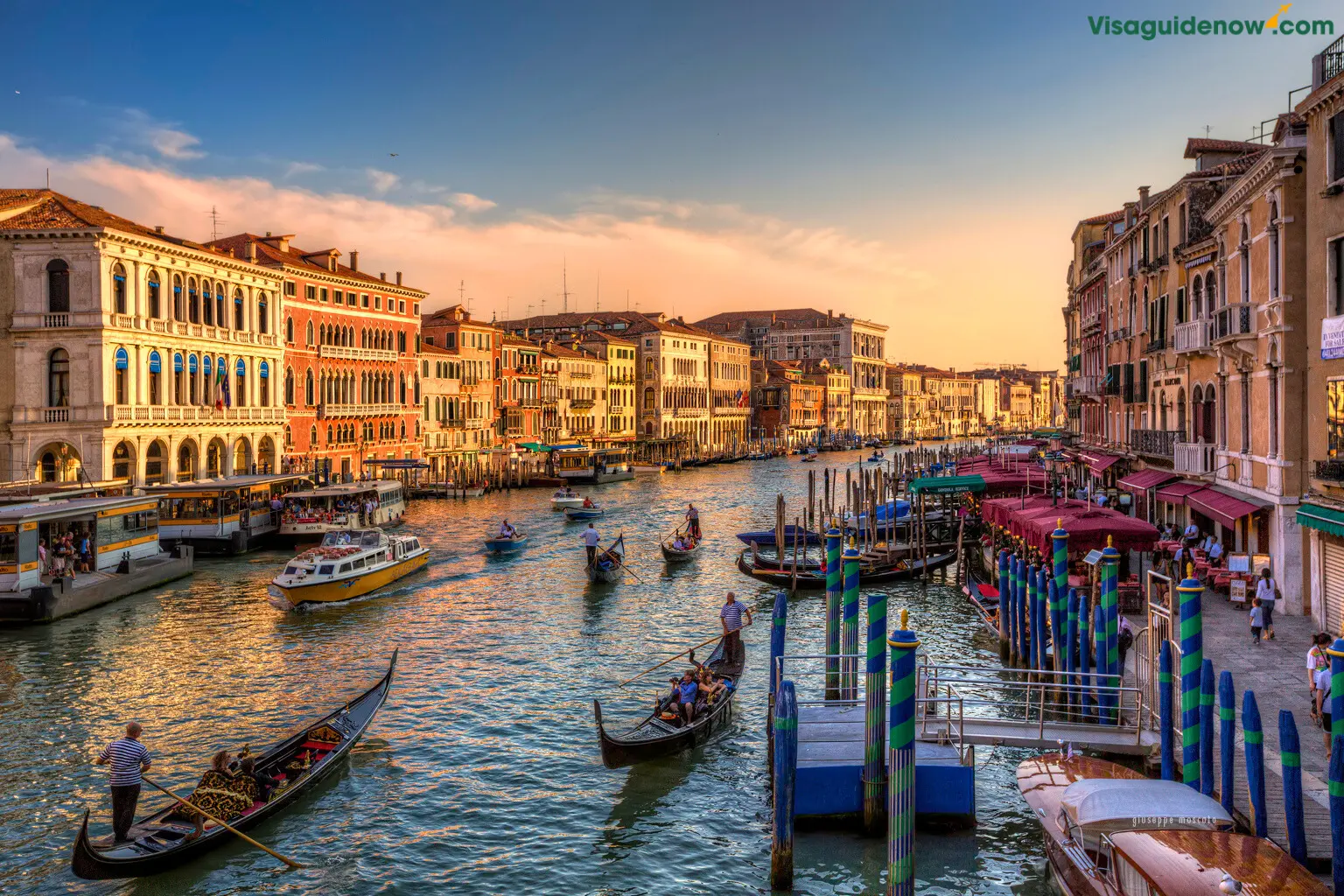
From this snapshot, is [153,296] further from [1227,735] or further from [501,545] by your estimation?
[1227,735]

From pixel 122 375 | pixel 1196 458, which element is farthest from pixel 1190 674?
pixel 122 375

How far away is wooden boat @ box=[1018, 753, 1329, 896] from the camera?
5.80 metres

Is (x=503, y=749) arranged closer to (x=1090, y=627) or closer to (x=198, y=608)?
(x=1090, y=627)

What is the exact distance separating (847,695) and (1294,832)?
5.11 meters

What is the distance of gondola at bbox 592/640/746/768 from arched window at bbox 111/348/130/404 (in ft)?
73.8

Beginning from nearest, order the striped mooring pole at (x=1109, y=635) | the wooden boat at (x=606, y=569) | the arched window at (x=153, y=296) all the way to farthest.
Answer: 1. the striped mooring pole at (x=1109, y=635)
2. the wooden boat at (x=606, y=569)
3. the arched window at (x=153, y=296)

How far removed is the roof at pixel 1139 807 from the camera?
6475 millimetres

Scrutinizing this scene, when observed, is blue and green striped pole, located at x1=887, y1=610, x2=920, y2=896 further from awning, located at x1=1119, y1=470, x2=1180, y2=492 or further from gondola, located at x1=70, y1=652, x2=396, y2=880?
awning, located at x1=1119, y1=470, x2=1180, y2=492

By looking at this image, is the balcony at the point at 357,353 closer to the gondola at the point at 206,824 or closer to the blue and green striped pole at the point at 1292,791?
the gondola at the point at 206,824

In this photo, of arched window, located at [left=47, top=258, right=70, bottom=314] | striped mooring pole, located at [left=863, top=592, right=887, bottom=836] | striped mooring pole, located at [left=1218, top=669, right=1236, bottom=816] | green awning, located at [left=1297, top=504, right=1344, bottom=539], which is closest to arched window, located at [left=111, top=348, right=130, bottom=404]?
arched window, located at [left=47, top=258, right=70, bottom=314]

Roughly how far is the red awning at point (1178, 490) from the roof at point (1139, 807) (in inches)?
450

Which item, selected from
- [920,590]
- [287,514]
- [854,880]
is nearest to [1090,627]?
[854,880]

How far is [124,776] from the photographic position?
27.0 feet

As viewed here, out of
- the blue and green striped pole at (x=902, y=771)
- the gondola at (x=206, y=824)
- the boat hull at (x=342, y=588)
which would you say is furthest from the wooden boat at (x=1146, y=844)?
the boat hull at (x=342, y=588)
